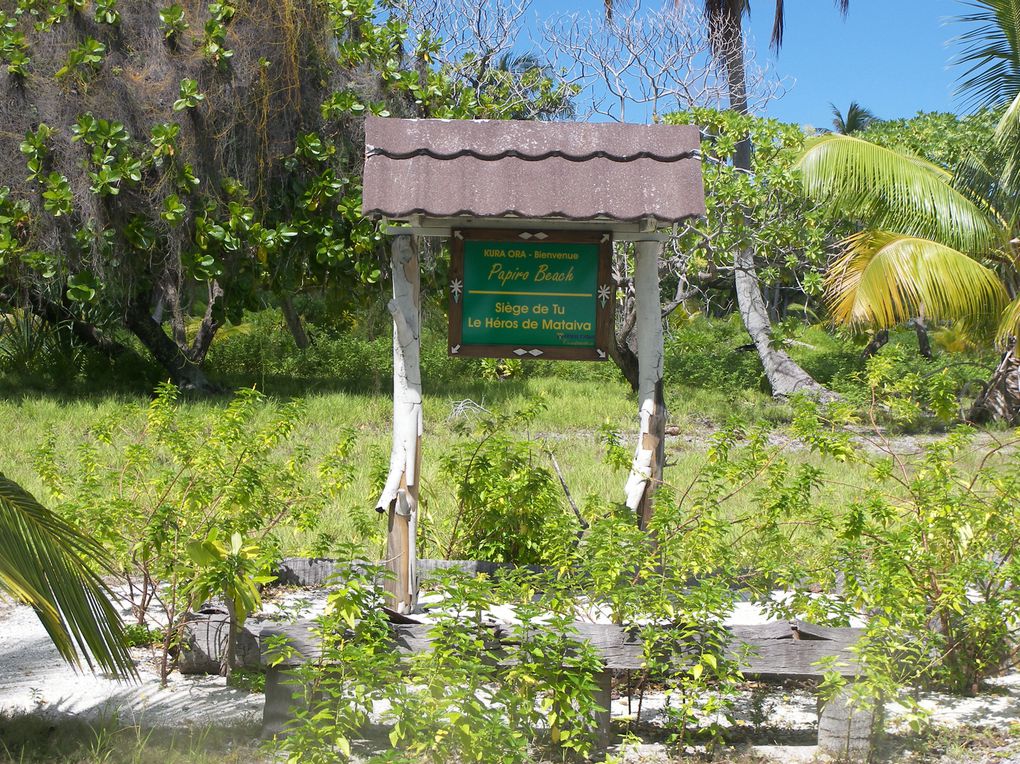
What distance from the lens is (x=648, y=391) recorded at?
5465 millimetres

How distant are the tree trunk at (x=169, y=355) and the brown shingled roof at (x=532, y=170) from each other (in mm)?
Result: 8983

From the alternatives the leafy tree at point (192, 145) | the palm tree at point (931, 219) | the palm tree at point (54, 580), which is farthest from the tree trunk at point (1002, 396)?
the palm tree at point (54, 580)

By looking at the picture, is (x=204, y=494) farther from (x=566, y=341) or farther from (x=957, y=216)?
(x=957, y=216)

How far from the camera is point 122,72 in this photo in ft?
38.6

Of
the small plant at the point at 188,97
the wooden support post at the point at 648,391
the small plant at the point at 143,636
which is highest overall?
the small plant at the point at 188,97

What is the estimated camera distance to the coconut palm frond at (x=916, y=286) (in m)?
11.5

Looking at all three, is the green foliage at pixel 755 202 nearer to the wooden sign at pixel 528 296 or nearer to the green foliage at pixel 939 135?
the green foliage at pixel 939 135

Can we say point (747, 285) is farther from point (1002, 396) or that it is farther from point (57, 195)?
point (57, 195)

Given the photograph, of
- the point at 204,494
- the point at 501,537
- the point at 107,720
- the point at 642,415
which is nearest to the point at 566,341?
the point at 642,415

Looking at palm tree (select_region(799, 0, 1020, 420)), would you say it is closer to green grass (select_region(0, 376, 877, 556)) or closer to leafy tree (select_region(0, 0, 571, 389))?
green grass (select_region(0, 376, 877, 556))

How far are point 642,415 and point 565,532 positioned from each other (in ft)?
2.69

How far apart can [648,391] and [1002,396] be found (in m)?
10.3

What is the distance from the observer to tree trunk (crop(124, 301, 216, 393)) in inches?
529

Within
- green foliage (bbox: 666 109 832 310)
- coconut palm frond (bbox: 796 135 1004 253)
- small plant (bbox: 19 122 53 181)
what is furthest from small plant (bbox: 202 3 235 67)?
coconut palm frond (bbox: 796 135 1004 253)
